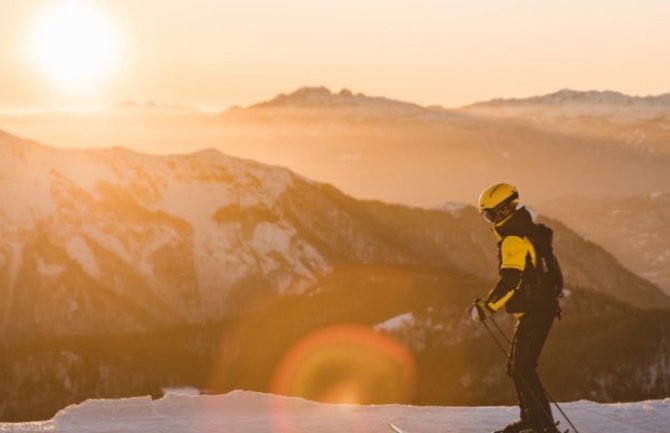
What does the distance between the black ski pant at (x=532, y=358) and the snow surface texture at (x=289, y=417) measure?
2.45 m

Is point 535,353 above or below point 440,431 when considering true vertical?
above

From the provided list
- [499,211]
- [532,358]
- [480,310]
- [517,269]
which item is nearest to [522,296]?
[517,269]

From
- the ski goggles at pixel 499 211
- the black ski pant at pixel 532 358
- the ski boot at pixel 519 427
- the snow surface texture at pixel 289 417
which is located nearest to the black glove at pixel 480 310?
the black ski pant at pixel 532 358

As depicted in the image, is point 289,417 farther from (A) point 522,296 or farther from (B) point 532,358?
(A) point 522,296

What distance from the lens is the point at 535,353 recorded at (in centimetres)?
2025

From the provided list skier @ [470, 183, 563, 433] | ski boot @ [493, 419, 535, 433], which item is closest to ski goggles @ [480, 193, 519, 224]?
skier @ [470, 183, 563, 433]

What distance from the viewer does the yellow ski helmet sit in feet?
64.2

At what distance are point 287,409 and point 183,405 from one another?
2.90 m

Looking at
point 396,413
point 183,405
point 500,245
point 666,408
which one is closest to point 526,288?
point 500,245

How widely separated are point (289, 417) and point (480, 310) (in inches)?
277

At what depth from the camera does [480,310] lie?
19.6 meters

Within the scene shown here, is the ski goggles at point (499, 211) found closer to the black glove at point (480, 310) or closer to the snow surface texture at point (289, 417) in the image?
the black glove at point (480, 310)

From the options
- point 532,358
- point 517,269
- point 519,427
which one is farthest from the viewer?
point 519,427

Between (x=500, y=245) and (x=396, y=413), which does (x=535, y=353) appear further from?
(x=396, y=413)
